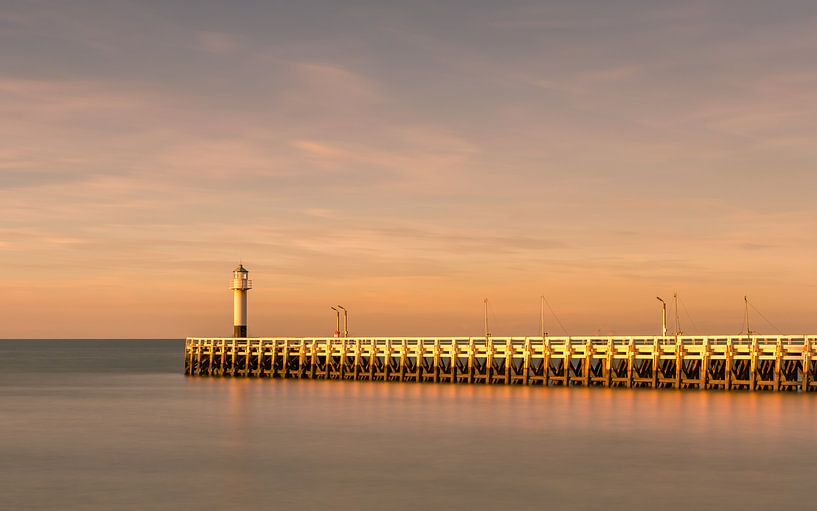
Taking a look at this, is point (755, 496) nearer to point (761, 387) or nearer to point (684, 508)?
point (684, 508)

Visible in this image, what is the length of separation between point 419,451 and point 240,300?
49428mm

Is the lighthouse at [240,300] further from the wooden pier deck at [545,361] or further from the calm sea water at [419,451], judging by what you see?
the calm sea water at [419,451]

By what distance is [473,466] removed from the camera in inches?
1225

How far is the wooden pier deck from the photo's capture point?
55.5m

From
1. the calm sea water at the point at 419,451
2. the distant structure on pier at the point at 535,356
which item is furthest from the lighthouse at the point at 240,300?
the calm sea water at the point at 419,451

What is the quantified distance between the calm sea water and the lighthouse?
24209 mm

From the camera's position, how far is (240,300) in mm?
82688

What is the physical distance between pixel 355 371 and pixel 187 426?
90.2 feet

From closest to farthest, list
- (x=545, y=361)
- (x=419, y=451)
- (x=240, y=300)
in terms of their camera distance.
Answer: (x=419, y=451) < (x=545, y=361) < (x=240, y=300)

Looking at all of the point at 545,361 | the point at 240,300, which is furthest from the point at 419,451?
the point at 240,300

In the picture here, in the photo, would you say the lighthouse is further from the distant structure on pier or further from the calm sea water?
the calm sea water

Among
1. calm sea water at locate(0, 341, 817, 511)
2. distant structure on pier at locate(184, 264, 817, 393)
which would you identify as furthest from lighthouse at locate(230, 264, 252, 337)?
calm sea water at locate(0, 341, 817, 511)

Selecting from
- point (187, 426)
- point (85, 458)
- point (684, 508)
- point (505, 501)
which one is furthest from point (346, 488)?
point (187, 426)

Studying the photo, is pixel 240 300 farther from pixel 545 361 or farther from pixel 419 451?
pixel 419 451
